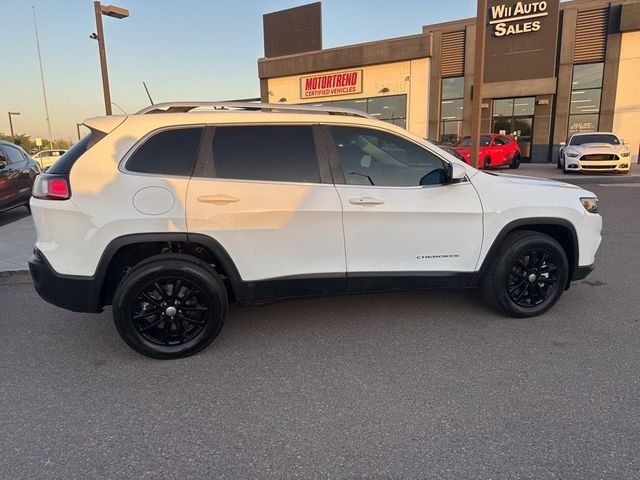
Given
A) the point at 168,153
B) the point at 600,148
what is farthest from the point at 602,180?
the point at 168,153

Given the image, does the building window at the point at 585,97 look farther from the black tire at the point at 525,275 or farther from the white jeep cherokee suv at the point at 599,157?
the black tire at the point at 525,275

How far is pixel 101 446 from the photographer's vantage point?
241 cm

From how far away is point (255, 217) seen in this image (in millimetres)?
3320

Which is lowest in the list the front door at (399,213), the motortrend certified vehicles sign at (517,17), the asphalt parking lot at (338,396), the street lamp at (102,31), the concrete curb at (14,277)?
the asphalt parking lot at (338,396)

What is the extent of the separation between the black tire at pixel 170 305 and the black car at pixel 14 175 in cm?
729

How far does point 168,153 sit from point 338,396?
6.81 feet

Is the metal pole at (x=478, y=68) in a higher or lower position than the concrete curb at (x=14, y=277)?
higher

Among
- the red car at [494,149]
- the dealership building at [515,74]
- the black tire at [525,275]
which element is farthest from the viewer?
the dealership building at [515,74]

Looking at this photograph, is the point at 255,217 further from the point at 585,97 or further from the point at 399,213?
the point at 585,97

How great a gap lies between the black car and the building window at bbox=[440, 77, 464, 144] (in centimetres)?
1977

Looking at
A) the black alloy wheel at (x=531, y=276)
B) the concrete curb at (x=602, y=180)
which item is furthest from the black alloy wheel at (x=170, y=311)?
the concrete curb at (x=602, y=180)

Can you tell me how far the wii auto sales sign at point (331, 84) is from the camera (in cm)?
2673

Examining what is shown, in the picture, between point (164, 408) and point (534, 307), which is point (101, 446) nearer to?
point (164, 408)

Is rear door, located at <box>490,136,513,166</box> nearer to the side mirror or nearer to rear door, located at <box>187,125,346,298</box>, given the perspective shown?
the side mirror
